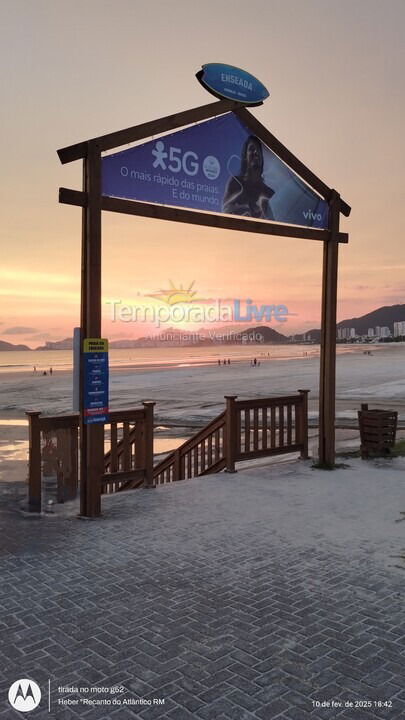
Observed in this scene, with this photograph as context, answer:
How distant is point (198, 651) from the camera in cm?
365

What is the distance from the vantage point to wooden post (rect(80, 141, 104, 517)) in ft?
22.0

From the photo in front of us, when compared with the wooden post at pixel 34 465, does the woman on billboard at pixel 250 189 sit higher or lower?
higher

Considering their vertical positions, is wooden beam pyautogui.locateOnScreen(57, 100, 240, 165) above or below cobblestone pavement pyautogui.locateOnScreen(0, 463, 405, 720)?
above

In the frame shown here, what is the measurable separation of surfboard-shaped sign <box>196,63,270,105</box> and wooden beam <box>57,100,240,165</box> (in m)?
0.13

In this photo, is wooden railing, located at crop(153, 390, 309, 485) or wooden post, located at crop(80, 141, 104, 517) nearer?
wooden post, located at crop(80, 141, 104, 517)

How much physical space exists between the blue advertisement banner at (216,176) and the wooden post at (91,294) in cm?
21

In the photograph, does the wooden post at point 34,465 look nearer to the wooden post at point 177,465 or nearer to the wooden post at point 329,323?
the wooden post at point 177,465

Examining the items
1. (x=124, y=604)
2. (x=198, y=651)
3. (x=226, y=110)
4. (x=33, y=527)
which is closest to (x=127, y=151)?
(x=226, y=110)

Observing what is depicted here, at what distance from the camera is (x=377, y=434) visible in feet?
34.3

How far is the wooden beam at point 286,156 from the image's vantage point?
27.9ft

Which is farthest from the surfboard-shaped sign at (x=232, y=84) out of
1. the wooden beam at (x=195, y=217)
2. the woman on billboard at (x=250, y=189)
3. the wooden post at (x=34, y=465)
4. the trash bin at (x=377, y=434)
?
the trash bin at (x=377, y=434)

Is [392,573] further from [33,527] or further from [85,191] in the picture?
[85,191]

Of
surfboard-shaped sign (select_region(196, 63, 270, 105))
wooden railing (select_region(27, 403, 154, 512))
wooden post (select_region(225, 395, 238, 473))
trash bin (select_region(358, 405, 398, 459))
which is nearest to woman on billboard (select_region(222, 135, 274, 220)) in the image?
surfboard-shaped sign (select_region(196, 63, 270, 105))

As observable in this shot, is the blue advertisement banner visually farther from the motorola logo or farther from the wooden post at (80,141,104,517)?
the motorola logo
